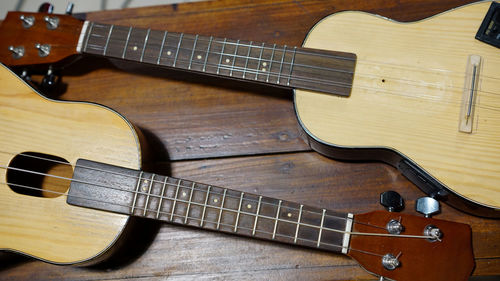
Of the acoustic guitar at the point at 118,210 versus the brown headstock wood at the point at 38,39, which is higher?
the brown headstock wood at the point at 38,39

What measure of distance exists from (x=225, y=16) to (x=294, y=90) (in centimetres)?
35

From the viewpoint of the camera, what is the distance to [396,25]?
3.25ft

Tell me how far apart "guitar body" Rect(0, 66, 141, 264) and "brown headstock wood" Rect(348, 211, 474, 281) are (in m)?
0.52

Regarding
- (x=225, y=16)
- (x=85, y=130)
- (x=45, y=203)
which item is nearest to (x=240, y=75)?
(x=225, y=16)

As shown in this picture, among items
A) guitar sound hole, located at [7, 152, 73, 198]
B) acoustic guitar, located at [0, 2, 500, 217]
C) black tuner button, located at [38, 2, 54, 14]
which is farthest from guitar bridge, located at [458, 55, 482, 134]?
black tuner button, located at [38, 2, 54, 14]

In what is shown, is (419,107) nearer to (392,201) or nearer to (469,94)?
(469,94)

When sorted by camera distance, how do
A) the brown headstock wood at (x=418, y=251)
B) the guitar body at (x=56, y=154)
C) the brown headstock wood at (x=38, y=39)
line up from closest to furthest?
the brown headstock wood at (x=418, y=251)
the guitar body at (x=56, y=154)
the brown headstock wood at (x=38, y=39)

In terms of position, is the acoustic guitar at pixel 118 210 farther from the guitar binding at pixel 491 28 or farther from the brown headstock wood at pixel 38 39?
the guitar binding at pixel 491 28

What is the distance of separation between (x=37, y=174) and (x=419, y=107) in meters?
0.92

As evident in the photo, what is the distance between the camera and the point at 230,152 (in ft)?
3.50

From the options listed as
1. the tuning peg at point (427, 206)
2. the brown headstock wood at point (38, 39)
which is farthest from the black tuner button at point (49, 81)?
the tuning peg at point (427, 206)

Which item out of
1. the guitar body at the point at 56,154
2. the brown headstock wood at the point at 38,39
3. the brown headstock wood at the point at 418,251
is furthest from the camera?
the brown headstock wood at the point at 38,39

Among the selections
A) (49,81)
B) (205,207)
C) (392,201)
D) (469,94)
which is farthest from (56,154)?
(469,94)

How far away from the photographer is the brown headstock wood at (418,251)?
82 cm
